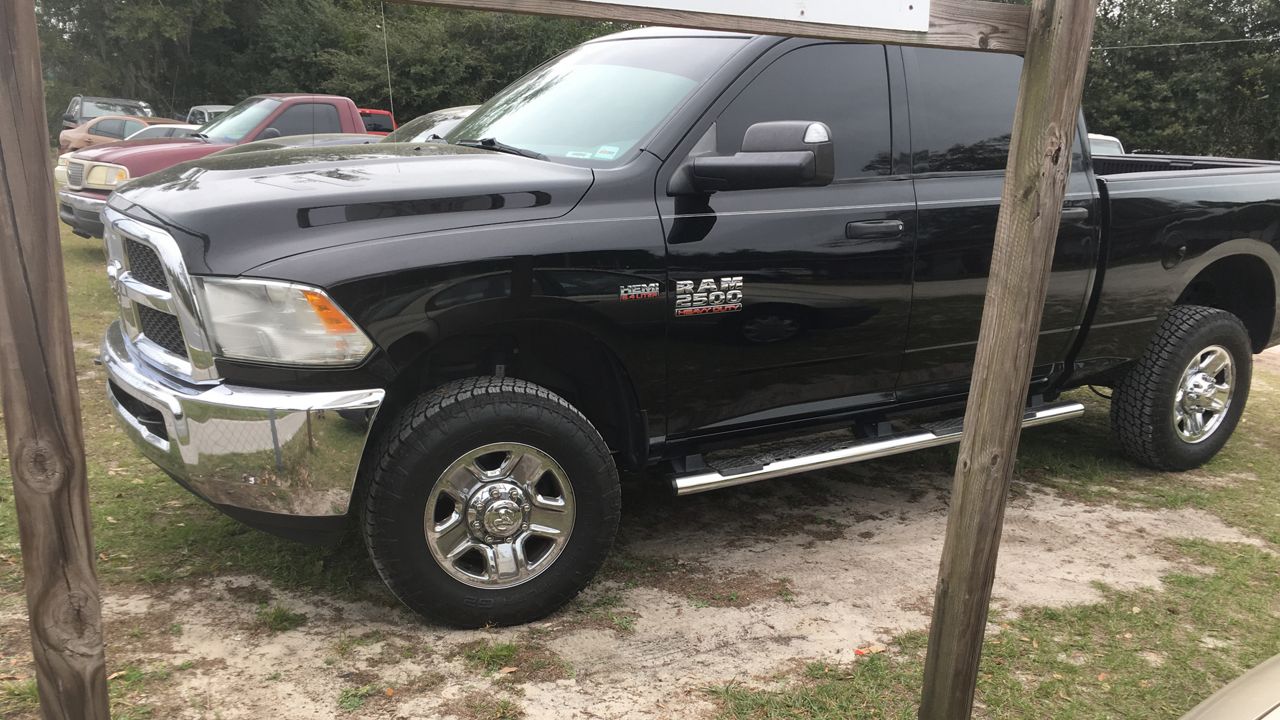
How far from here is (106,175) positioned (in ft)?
28.6

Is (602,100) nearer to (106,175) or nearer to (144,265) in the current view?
(144,265)

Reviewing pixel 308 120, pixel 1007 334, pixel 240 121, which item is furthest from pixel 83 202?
pixel 1007 334

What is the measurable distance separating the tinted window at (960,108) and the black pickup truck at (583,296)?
0.6 inches

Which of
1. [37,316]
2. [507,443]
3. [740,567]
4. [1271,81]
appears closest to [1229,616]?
[740,567]

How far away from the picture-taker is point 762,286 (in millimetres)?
3592

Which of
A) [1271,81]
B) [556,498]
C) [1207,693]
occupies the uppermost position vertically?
[1271,81]

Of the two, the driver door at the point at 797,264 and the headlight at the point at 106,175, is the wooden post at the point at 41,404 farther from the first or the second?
the headlight at the point at 106,175

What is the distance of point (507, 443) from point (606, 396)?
0.52 m

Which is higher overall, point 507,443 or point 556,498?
point 507,443

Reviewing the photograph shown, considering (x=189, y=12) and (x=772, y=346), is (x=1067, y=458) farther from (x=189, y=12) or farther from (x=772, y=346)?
(x=189, y=12)

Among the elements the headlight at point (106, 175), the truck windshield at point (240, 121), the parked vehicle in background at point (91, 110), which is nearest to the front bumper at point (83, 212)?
the headlight at point (106, 175)

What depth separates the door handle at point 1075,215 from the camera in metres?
4.32

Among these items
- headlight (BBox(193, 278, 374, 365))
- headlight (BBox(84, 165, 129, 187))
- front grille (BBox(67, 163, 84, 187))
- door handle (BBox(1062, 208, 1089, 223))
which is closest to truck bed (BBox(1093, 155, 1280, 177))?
door handle (BBox(1062, 208, 1089, 223))

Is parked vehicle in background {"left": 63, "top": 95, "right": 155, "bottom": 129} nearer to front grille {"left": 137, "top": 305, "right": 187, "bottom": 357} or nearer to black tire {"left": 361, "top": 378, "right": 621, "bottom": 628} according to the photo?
front grille {"left": 137, "top": 305, "right": 187, "bottom": 357}
